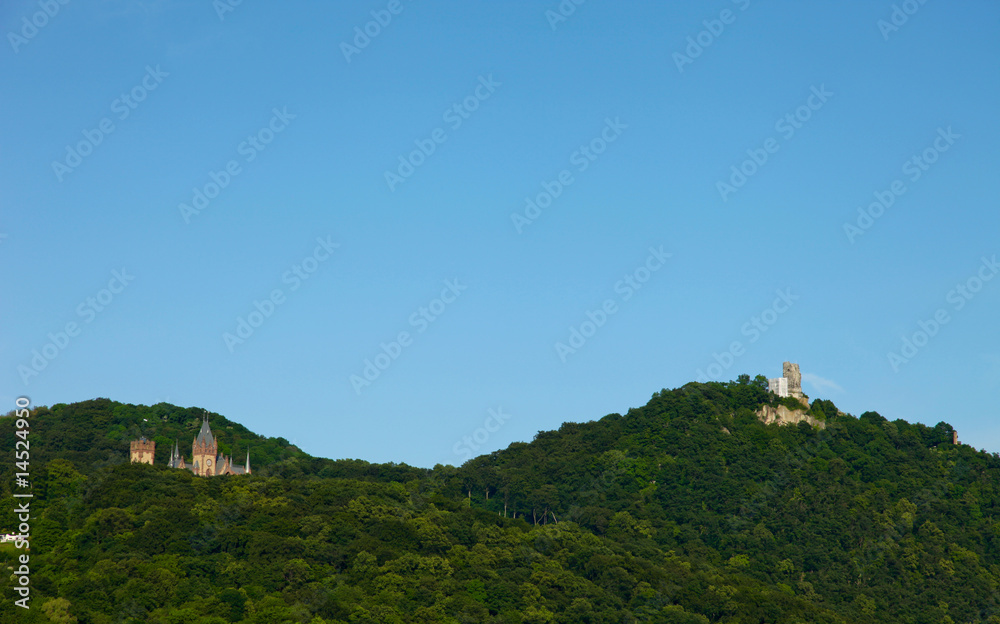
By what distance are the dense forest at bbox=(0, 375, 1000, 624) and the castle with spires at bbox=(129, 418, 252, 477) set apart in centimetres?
422

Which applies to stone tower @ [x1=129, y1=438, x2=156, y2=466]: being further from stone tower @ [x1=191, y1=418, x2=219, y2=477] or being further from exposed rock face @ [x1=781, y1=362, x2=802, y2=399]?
exposed rock face @ [x1=781, y1=362, x2=802, y2=399]

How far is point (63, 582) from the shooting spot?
80250 millimetres

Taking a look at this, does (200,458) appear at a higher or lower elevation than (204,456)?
lower

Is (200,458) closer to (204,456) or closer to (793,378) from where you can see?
(204,456)

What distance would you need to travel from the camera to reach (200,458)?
113375 millimetres

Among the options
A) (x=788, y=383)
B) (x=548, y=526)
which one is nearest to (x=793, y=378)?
(x=788, y=383)

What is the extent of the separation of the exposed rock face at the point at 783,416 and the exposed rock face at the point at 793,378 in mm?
3106

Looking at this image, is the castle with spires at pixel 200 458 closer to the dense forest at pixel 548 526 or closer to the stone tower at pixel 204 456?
the stone tower at pixel 204 456

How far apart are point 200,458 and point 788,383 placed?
6520 cm

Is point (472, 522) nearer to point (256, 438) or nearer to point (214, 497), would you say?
point (214, 497)

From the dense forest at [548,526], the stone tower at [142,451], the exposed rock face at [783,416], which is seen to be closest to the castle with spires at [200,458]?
the stone tower at [142,451]

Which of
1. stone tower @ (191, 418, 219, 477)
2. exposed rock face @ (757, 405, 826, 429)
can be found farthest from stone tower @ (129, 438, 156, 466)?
exposed rock face @ (757, 405, 826, 429)

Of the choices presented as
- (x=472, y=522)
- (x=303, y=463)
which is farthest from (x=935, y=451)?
(x=303, y=463)

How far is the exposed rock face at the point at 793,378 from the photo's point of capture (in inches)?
5571
